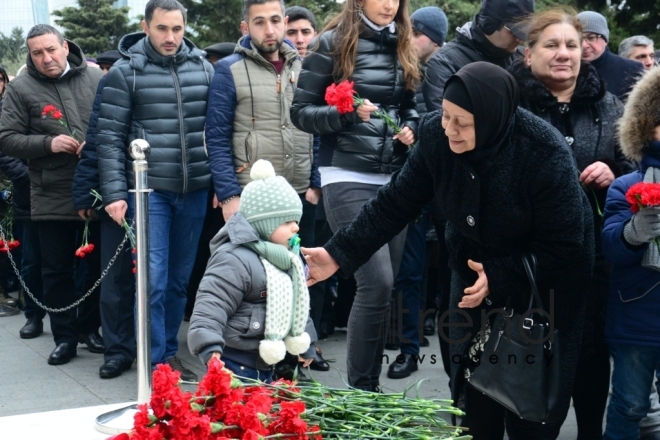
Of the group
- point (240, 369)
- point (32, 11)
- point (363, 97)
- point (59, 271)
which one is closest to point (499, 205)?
point (240, 369)

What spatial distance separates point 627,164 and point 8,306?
6.18 m

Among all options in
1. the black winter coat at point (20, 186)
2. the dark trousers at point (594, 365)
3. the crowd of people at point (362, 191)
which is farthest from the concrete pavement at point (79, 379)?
the black winter coat at point (20, 186)

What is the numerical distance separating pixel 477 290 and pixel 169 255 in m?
2.94

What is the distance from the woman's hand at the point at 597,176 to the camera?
14.2ft

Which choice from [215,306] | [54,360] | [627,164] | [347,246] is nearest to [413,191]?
[347,246]

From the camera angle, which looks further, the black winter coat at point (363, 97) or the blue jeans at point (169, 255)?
the blue jeans at point (169, 255)

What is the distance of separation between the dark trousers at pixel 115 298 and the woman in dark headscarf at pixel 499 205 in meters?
2.90

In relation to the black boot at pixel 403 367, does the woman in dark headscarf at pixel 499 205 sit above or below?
above

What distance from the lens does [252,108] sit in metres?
5.79

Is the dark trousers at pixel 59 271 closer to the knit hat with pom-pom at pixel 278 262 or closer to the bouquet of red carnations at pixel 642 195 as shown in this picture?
the knit hat with pom-pom at pixel 278 262

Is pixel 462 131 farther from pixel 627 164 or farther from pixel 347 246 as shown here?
pixel 627 164

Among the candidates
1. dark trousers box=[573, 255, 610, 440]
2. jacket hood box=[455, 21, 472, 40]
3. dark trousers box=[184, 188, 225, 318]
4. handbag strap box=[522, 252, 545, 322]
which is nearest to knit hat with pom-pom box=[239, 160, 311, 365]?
handbag strap box=[522, 252, 545, 322]

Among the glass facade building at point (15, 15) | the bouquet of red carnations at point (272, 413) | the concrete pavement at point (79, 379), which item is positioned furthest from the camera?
Result: the glass facade building at point (15, 15)

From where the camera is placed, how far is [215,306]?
362cm
